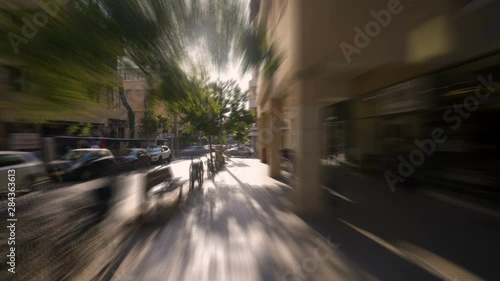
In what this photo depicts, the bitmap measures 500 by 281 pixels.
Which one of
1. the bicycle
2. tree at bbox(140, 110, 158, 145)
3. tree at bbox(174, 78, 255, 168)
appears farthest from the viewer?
tree at bbox(174, 78, 255, 168)

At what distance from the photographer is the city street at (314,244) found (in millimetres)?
3314

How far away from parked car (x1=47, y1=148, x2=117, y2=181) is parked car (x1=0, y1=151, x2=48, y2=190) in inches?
93.3

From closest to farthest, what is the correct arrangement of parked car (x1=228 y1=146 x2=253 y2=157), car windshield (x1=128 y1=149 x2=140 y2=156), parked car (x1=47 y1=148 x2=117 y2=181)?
parked car (x1=47 y1=148 x2=117 y2=181)
car windshield (x1=128 y1=149 x2=140 y2=156)
parked car (x1=228 y1=146 x2=253 y2=157)

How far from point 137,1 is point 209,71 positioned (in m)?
2.77

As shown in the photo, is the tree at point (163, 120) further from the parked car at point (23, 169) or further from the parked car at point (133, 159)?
the parked car at point (23, 169)

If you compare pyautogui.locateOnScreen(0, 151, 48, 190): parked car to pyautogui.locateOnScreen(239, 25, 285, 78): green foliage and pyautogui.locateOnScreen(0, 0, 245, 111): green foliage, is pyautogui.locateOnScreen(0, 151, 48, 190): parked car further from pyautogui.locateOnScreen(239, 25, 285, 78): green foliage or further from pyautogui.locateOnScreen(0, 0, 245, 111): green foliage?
pyautogui.locateOnScreen(239, 25, 285, 78): green foliage

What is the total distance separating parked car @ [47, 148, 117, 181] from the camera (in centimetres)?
1145

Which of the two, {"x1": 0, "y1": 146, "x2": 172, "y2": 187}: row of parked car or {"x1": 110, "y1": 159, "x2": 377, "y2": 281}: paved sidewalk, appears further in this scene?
{"x1": 0, "y1": 146, "x2": 172, "y2": 187}: row of parked car

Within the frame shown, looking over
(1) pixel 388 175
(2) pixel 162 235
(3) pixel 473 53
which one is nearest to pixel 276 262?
(2) pixel 162 235
